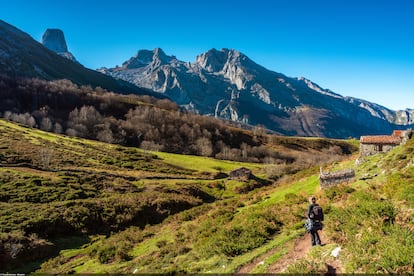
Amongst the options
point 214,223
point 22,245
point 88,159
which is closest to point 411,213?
point 214,223

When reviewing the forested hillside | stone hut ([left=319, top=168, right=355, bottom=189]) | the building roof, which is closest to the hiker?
stone hut ([left=319, top=168, right=355, bottom=189])

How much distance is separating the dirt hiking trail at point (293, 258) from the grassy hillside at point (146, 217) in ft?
0.87

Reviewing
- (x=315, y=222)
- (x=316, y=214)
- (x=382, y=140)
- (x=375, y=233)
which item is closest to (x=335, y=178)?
(x=316, y=214)

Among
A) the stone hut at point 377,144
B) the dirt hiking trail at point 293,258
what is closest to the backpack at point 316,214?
the dirt hiking trail at point 293,258

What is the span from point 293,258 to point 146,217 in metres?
32.5

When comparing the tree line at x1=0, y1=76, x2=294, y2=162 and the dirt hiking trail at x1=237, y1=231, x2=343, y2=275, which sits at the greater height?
the tree line at x1=0, y1=76, x2=294, y2=162

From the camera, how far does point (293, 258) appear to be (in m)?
14.3

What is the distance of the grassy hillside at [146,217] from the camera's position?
56.6ft

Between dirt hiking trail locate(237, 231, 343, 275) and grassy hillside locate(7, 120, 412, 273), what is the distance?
10.5 inches

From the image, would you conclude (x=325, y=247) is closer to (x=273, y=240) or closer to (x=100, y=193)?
(x=273, y=240)

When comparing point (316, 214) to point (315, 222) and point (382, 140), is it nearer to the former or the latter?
point (315, 222)

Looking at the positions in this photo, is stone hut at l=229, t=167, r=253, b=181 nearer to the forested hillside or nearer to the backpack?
the forested hillside

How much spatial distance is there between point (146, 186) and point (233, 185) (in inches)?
923

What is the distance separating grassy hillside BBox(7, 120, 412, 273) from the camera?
679 inches
